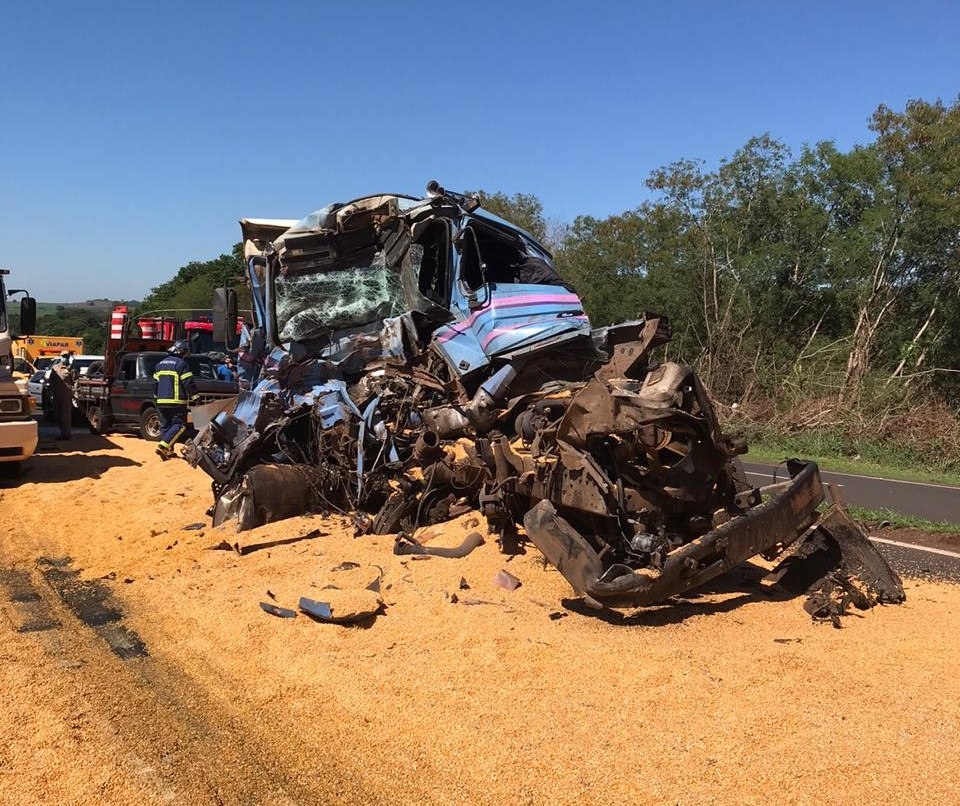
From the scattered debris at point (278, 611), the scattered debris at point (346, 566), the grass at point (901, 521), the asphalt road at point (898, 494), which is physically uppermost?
the scattered debris at point (278, 611)

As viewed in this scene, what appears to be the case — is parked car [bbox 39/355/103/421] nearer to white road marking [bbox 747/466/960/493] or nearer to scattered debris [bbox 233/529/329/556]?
scattered debris [bbox 233/529/329/556]

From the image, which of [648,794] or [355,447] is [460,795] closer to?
[648,794]

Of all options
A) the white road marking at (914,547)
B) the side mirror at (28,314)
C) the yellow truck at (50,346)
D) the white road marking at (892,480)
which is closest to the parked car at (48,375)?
the side mirror at (28,314)

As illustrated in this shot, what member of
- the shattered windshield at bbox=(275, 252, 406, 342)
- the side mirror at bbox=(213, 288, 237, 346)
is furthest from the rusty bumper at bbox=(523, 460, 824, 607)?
the side mirror at bbox=(213, 288, 237, 346)

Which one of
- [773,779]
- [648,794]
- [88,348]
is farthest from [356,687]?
[88,348]

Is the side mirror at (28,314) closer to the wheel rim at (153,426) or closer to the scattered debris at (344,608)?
the wheel rim at (153,426)

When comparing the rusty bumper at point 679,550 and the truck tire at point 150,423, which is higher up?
the rusty bumper at point 679,550

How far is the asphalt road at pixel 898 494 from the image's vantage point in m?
9.70

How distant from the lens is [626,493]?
15.9 ft

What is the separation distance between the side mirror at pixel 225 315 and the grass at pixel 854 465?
11093 mm

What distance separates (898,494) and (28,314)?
542 inches

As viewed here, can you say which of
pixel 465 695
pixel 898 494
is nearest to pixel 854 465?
pixel 898 494

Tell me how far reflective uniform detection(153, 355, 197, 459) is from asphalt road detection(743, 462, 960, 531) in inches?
438

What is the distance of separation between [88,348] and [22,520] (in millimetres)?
54209
